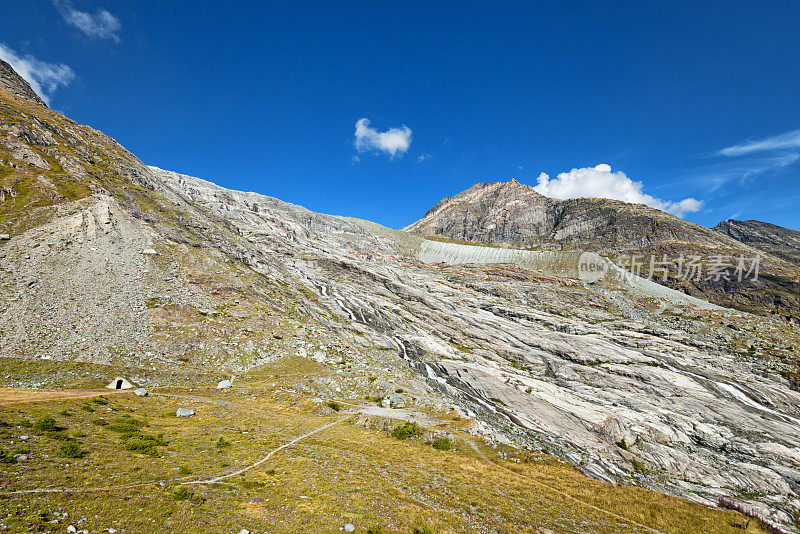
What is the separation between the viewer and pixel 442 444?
29.9 m

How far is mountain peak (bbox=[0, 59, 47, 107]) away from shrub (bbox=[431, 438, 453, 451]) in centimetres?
23464

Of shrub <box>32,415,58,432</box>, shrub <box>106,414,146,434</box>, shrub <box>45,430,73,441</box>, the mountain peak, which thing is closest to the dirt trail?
shrub <box>32,415,58,432</box>

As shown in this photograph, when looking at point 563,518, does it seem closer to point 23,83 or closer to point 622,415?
point 622,415

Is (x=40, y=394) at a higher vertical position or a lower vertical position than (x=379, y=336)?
lower

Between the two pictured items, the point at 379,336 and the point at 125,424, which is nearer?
the point at 125,424

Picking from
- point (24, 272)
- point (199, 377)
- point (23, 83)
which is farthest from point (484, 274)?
point (23, 83)

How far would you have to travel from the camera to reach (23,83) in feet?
517

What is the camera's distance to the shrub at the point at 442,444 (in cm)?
2962

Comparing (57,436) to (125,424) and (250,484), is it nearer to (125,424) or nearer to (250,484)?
(125,424)

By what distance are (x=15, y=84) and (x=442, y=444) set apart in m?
256

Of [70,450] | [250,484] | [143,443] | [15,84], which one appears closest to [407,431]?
[250,484]

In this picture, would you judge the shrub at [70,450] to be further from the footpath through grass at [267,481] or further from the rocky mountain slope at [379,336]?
the rocky mountain slope at [379,336]

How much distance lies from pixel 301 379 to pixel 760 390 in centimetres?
9694

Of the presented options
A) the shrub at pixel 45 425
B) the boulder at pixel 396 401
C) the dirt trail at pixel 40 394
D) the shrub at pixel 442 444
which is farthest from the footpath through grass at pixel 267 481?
the boulder at pixel 396 401
